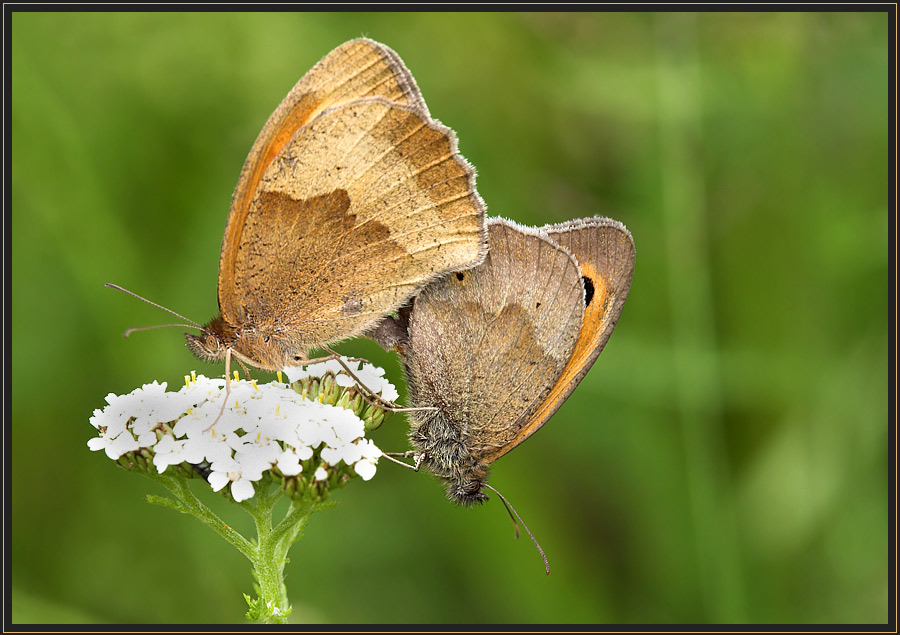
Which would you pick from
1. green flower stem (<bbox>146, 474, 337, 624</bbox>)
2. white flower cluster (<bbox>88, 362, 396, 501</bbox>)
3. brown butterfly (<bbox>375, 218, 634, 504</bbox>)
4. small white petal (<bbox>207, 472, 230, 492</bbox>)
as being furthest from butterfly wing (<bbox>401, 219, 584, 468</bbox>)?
small white petal (<bbox>207, 472, 230, 492</bbox>)

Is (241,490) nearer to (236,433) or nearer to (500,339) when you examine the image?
(236,433)

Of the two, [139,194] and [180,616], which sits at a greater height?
[139,194]

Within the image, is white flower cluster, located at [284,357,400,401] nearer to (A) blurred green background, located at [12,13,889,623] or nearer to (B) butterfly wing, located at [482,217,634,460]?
(B) butterfly wing, located at [482,217,634,460]

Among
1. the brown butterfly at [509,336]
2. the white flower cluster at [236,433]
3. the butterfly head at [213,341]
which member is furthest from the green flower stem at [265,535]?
the brown butterfly at [509,336]

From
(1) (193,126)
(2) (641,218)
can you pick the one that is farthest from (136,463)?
(2) (641,218)

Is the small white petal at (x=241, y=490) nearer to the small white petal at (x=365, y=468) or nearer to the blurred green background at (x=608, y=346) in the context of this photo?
the small white petal at (x=365, y=468)

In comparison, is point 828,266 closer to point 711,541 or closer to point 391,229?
point 711,541

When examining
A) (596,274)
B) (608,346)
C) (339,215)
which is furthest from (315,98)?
(608,346)
